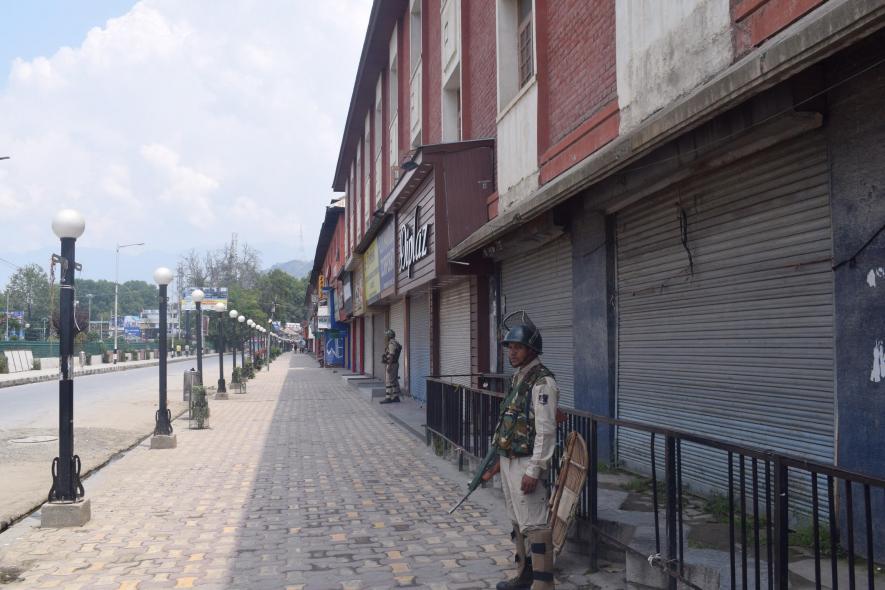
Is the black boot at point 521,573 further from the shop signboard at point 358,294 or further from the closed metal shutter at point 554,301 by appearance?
the shop signboard at point 358,294

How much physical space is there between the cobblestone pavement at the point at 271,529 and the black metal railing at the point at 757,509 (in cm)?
92

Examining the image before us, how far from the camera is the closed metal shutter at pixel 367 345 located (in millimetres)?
32844

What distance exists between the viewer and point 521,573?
16.9 feet

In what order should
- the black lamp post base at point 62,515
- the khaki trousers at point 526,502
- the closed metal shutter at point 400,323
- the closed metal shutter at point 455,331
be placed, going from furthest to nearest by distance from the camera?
the closed metal shutter at point 400,323 < the closed metal shutter at point 455,331 < the black lamp post base at point 62,515 < the khaki trousers at point 526,502

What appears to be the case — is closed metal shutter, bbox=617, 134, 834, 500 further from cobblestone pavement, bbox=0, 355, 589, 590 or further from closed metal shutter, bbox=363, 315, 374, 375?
closed metal shutter, bbox=363, 315, 374, 375

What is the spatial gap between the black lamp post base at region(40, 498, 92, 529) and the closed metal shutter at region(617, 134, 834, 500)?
5392mm

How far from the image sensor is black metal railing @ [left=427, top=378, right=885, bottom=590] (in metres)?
3.28

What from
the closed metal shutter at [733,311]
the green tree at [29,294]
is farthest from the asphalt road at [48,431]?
the green tree at [29,294]

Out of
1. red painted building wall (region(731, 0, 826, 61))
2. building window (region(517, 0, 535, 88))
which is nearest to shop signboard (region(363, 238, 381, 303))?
building window (region(517, 0, 535, 88))

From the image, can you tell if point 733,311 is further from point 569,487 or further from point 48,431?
point 48,431

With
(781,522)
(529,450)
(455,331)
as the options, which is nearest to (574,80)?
(529,450)

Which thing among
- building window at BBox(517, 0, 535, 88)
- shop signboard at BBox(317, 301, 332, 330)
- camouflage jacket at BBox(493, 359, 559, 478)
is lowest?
camouflage jacket at BBox(493, 359, 559, 478)

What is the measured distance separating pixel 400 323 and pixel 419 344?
3747 mm

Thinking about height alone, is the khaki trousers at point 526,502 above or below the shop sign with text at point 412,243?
→ below
